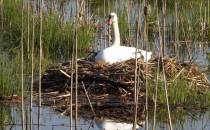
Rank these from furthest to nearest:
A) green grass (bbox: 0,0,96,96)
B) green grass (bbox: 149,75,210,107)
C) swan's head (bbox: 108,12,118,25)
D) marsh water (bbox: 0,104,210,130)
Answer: green grass (bbox: 0,0,96,96)
swan's head (bbox: 108,12,118,25)
green grass (bbox: 149,75,210,107)
marsh water (bbox: 0,104,210,130)

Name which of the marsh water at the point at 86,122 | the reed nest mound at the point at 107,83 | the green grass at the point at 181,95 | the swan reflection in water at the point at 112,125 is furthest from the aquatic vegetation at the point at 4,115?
the green grass at the point at 181,95

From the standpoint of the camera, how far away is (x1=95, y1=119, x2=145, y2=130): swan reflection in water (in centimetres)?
962

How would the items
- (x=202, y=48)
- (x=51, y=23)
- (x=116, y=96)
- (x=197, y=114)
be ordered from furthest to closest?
(x=202, y=48) → (x=51, y=23) → (x=116, y=96) → (x=197, y=114)

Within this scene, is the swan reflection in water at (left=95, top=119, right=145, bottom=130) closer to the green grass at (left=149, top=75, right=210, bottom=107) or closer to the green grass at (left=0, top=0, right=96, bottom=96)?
the green grass at (left=149, top=75, right=210, bottom=107)

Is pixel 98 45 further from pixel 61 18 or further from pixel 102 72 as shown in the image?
pixel 102 72

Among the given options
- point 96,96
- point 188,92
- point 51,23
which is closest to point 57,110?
point 96,96

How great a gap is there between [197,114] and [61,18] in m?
4.83

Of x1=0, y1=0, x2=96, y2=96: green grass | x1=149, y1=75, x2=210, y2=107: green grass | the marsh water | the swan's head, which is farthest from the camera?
x1=0, y1=0, x2=96, y2=96: green grass

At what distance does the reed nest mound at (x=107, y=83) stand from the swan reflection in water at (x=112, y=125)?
24cm

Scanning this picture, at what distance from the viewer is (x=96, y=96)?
10.9 metres

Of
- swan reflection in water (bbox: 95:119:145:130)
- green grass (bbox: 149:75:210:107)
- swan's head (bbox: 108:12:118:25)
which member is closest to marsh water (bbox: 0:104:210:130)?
swan reflection in water (bbox: 95:119:145:130)

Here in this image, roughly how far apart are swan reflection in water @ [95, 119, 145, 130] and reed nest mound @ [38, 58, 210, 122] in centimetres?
24

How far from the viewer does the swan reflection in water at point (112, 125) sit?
9617mm

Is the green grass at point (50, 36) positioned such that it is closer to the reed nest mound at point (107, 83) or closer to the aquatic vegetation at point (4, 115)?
the reed nest mound at point (107, 83)
